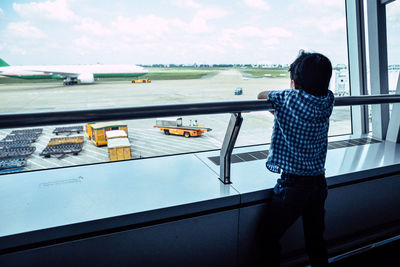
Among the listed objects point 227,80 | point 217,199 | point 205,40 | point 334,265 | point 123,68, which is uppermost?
point 205,40

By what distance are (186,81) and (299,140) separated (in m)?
1.71

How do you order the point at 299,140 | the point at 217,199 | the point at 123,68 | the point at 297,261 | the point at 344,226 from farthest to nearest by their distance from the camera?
the point at 123,68 → the point at 344,226 → the point at 297,261 → the point at 217,199 → the point at 299,140

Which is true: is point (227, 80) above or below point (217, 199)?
above

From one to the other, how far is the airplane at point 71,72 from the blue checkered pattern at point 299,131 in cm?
149

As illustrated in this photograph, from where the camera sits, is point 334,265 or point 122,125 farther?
point 122,125

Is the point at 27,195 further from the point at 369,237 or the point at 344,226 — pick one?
the point at 369,237

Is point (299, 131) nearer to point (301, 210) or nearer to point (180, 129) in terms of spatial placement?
point (301, 210)

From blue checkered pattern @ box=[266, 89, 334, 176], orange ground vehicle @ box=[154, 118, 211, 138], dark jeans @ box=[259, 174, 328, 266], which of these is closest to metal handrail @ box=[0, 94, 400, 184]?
blue checkered pattern @ box=[266, 89, 334, 176]

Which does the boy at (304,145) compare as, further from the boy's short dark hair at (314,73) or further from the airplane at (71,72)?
the airplane at (71,72)

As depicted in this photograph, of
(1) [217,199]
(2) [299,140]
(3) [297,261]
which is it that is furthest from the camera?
(3) [297,261]

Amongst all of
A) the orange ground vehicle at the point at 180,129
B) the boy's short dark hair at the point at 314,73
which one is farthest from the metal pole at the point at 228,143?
the orange ground vehicle at the point at 180,129

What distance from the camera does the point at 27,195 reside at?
1331 millimetres

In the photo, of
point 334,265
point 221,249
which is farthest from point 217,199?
point 334,265

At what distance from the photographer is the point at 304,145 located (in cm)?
114
